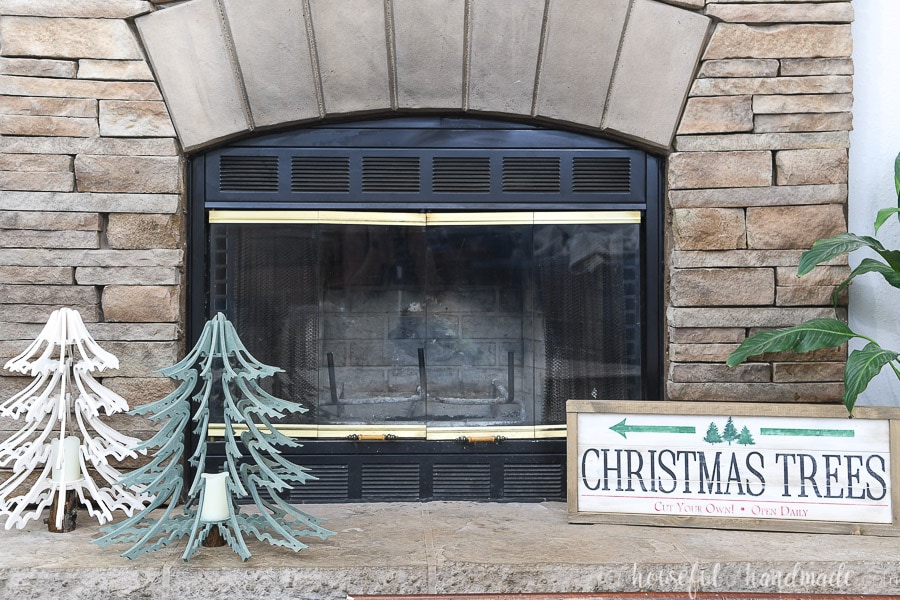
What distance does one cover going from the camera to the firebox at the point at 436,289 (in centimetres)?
324

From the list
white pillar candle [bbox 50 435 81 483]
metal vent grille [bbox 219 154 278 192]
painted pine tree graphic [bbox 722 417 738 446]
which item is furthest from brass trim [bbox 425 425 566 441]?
white pillar candle [bbox 50 435 81 483]

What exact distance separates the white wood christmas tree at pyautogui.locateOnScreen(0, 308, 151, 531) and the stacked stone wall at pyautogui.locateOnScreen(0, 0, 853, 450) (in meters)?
0.23

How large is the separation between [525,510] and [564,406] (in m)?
0.47

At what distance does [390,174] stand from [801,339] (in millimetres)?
1766

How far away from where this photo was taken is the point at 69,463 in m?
2.73

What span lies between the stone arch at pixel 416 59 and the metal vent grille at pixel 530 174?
23 cm

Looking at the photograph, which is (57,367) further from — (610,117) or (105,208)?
(610,117)

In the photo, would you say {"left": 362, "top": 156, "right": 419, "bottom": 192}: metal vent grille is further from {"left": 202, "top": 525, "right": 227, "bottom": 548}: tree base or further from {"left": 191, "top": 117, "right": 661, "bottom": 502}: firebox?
{"left": 202, "top": 525, "right": 227, "bottom": 548}: tree base

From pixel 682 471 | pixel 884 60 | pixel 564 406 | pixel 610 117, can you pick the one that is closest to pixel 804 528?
pixel 682 471

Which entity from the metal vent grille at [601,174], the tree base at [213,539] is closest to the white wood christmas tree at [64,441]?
the tree base at [213,539]

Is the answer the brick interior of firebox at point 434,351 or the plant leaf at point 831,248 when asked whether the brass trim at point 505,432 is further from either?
the plant leaf at point 831,248

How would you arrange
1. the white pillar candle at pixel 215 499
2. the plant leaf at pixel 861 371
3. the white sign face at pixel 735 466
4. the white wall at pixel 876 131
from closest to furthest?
the white pillar candle at pixel 215 499, the plant leaf at pixel 861 371, the white sign face at pixel 735 466, the white wall at pixel 876 131

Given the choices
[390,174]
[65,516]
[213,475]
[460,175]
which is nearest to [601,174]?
[460,175]

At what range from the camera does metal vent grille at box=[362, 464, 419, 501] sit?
3266mm
